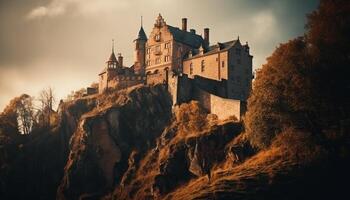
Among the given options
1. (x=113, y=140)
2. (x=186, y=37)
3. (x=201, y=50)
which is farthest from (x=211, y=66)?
(x=113, y=140)

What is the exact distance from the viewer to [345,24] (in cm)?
6094

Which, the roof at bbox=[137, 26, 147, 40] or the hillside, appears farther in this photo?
the roof at bbox=[137, 26, 147, 40]

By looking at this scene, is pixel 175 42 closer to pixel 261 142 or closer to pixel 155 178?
pixel 155 178

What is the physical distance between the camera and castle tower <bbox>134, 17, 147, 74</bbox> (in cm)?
10724

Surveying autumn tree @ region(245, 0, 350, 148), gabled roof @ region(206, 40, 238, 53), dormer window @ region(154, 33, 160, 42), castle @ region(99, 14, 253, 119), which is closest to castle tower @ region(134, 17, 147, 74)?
castle @ region(99, 14, 253, 119)

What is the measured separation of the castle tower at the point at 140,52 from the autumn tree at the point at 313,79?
43586 millimetres

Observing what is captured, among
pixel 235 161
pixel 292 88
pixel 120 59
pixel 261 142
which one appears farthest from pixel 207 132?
pixel 120 59

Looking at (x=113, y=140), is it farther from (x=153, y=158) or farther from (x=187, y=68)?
(x=187, y=68)

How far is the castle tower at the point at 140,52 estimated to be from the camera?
352 feet

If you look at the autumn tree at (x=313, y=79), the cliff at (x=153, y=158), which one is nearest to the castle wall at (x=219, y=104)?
the cliff at (x=153, y=158)

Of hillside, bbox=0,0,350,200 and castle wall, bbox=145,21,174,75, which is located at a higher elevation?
castle wall, bbox=145,21,174,75

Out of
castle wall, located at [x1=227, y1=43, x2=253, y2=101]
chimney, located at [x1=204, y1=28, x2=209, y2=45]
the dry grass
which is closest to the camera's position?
the dry grass

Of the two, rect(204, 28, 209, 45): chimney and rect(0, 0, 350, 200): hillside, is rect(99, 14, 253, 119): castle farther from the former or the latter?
rect(0, 0, 350, 200): hillside

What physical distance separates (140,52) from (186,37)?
8.80 meters
